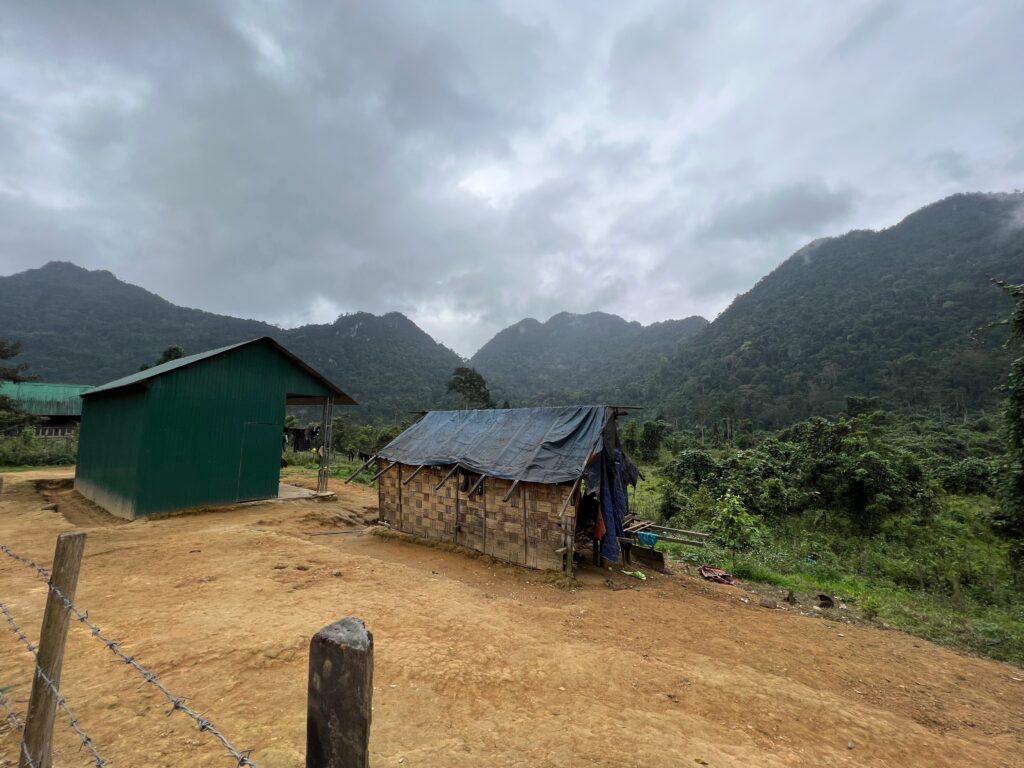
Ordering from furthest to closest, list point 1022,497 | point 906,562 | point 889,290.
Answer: point 889,290 < point 906,562 < point 1022,497

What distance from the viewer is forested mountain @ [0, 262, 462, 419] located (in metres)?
56.9

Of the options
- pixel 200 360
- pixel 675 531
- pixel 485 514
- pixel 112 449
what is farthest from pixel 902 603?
pixel 112 449

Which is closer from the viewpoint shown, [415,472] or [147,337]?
[415,472]

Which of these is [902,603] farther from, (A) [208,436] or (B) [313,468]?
(B) [313,468]

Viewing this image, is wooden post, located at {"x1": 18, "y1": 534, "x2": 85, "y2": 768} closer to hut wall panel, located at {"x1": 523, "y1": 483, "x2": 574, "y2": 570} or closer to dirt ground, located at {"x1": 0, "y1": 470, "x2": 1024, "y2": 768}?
dirt ground, located at {"x1": 0, "y1": 470, "x2": 1024, "y2": 768}

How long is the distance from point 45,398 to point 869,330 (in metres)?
89.6

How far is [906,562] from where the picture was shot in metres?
10.6

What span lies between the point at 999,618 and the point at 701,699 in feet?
25.3

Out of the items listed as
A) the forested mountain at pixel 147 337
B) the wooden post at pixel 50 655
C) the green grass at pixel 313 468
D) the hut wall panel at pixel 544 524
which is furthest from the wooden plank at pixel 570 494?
the forested mountain at pixel 147 337

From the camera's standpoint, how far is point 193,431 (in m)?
12.4

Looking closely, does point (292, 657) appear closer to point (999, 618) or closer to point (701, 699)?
point (701, 699)

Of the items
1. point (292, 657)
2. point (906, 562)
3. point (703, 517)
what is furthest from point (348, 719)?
point (703, 517)

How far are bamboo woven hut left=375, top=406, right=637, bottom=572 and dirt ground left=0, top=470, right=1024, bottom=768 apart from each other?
0.92 meters

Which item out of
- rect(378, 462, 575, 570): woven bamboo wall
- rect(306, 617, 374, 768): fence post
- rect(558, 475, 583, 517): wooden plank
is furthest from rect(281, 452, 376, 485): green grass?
rect(306, 617, 374, 768): fence post
